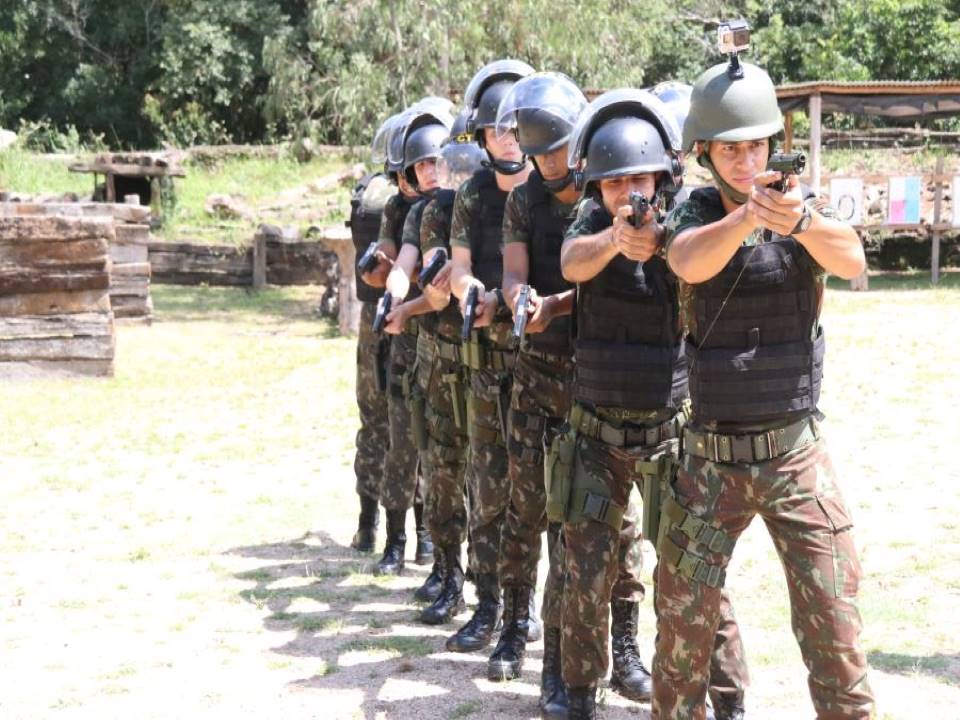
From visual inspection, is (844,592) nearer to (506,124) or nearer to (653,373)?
(653,373)

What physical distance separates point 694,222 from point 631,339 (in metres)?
0.80

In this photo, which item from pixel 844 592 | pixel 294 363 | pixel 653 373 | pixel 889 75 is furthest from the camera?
pixel 889 75

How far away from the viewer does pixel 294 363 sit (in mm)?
14922

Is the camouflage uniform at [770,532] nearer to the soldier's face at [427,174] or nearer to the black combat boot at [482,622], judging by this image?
the black combat boot at [482,622]

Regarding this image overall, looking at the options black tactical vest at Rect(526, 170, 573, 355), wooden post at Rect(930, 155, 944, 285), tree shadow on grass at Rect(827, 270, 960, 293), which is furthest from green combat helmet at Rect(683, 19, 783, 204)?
wooden post at Rect(930, 155, 944, 285)

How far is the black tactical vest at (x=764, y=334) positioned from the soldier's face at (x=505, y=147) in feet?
5.93

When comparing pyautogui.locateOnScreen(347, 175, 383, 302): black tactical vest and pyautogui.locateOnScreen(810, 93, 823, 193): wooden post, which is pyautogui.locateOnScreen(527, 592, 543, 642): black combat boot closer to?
pyautogui.locateOnScreen(347, 175, 383, 302): black tactical vest

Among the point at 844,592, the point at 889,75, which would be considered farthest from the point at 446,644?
the point at 889,75

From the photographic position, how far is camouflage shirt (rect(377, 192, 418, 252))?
7.06m

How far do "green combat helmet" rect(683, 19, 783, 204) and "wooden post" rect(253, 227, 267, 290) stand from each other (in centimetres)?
1869

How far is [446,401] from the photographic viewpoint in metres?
6.45

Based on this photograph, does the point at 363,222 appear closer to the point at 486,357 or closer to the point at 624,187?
the point at 486,357

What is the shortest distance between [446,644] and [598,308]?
6.48 feet

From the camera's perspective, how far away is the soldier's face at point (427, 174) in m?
6.79
